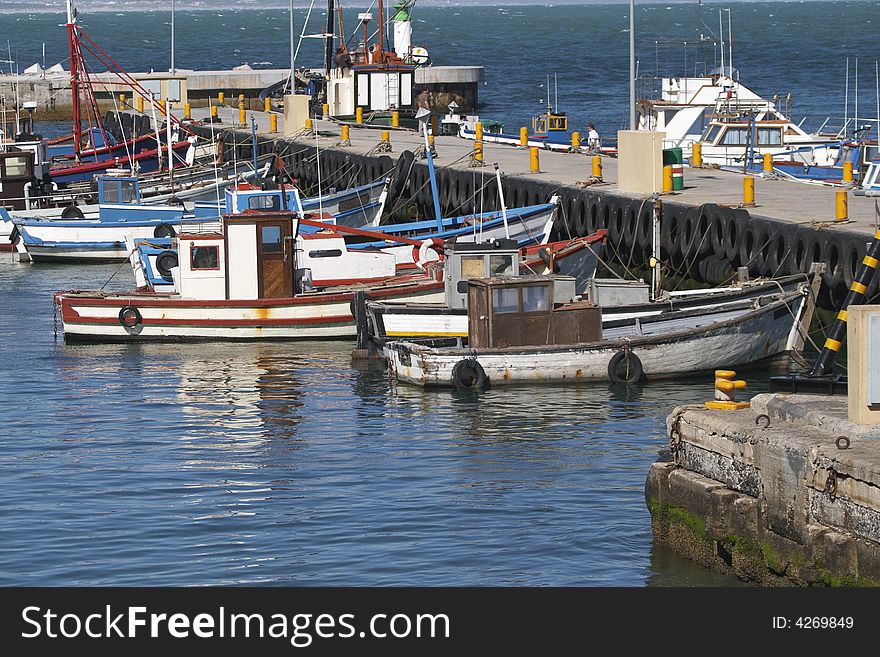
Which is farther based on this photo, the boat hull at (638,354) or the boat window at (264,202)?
the boat window at (264,202)

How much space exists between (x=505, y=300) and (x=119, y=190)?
23059 millimetres

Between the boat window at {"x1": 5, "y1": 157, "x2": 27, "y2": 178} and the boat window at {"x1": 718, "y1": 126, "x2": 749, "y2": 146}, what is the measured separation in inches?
843

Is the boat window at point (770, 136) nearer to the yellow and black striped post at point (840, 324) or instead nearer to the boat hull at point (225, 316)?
the boat hull at point (225, 316)

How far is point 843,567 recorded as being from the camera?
12.9 meters

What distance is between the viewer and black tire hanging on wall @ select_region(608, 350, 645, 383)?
2533 cm

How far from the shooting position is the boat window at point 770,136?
48969 mm

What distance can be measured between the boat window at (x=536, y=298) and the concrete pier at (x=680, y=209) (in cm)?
524

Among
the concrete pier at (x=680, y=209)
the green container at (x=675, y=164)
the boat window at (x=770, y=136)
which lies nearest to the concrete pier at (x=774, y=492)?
the concrete pier at (x=680, y=209)

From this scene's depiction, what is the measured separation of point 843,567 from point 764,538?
3.99 ft

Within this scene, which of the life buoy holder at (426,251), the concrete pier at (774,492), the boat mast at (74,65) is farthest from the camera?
the boat mast at (74,65)

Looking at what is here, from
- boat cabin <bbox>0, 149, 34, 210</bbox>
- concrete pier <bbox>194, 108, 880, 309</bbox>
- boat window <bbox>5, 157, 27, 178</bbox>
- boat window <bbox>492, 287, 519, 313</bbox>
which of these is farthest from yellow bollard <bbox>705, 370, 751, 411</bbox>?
boat window <bbox>5, 157, 27, 178</bbox>

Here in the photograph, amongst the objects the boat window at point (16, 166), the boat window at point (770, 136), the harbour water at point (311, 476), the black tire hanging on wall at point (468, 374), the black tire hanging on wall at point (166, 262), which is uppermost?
the boat window at point (770, 136)

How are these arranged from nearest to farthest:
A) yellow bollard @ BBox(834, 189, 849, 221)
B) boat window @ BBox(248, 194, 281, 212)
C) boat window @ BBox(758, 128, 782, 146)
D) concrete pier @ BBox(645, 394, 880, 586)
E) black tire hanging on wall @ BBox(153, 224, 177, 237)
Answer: concrete pier @ BBox(645, 394, 880, 586) → yellow bollard @ BBox(834, 189, 849, 221) → boat window @ BBox(248, 194, 281, 212) → black tire hanging on wall @ BBox(153, 224, 177, 237) → boat window @ BBox(758, 128, 782, 146)

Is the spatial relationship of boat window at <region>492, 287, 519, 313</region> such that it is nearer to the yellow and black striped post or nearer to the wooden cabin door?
the yellow and black striped post
